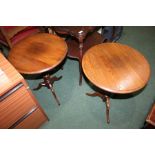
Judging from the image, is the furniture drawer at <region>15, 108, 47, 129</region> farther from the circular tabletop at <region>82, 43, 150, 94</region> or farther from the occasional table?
the circular tabletop at <region>82, 43, 150, 94</region>

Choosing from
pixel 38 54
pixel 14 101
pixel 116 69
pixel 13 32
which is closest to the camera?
pixel 14 101

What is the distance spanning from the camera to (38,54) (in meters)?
1.57

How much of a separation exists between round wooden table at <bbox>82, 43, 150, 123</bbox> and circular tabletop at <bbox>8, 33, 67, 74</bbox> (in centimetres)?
26

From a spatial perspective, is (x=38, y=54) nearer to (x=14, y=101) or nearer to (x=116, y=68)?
(x=14, y=101)

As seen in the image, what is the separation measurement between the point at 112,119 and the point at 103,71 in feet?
2.28

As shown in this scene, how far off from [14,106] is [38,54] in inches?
20.4

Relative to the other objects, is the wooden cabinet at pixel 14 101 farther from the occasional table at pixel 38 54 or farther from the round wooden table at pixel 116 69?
the round wooden table at pixel 116 69

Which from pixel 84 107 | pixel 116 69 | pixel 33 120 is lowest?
pixel 84 107

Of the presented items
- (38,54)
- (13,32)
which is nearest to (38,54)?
(38,54)

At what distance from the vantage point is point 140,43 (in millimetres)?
2598

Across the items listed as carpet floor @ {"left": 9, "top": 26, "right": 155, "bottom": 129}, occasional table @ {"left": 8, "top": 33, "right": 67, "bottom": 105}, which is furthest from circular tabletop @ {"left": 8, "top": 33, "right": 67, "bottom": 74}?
carpet floor @ {"left": 9, "top": 26, "right": 155, "bottom": 129}

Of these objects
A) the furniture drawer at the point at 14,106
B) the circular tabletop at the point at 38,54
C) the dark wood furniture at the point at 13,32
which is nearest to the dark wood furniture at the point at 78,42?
the circular tabletop at the point at 38,54

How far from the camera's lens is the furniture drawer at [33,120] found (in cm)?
152
